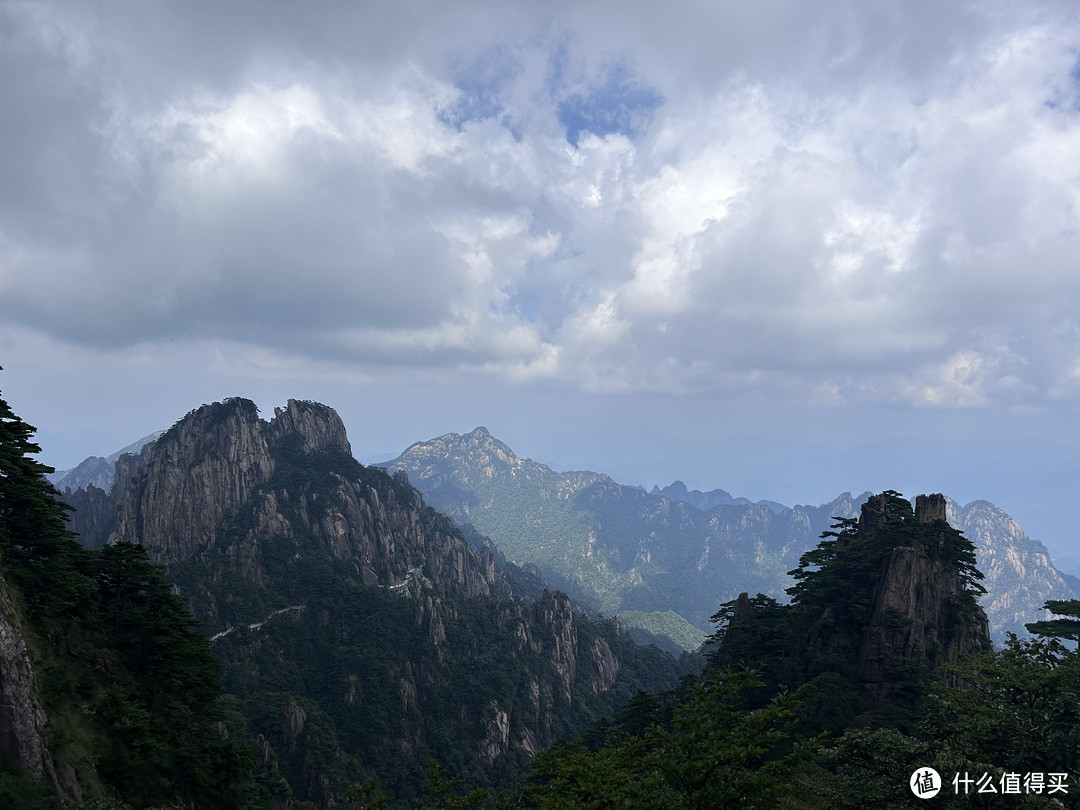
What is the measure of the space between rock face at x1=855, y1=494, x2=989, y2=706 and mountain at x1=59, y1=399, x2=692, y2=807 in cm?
7853

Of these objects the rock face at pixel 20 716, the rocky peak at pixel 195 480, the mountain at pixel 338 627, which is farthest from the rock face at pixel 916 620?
the rocky peak at pixel 195 480

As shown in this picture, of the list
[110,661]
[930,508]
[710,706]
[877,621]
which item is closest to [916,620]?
[877,621]

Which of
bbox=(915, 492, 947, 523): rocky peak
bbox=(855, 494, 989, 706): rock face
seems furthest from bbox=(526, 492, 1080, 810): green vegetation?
bbox=(915, 492, 947, 523): rocky peak

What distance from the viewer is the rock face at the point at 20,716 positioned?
95.5 ft

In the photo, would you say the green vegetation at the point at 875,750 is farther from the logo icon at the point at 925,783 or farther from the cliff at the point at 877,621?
the cliff at the point at 877,621

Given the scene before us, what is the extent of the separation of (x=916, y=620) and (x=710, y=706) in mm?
39185

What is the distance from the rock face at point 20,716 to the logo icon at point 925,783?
133 ft

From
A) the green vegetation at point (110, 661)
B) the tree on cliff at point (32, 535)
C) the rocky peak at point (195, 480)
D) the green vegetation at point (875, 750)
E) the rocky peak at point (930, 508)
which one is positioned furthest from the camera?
the rocky peak at point (195, 480)

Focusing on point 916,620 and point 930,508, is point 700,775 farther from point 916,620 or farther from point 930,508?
point 930,508

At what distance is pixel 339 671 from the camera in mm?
126938

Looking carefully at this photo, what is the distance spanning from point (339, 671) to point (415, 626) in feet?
82.9

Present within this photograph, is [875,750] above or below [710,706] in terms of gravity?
below

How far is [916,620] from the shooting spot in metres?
55.3

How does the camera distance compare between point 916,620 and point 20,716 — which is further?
point 916,620
